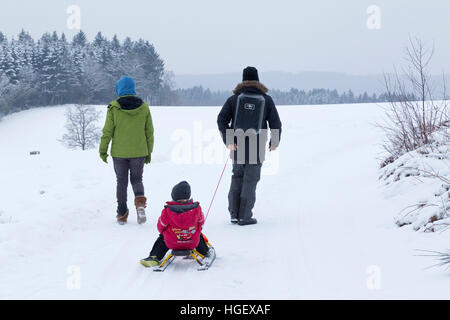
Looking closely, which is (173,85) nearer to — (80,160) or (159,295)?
(80,160)

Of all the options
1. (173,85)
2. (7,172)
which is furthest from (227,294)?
(173,85)

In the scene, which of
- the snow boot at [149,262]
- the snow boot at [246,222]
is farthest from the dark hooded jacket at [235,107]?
the snow boot at [149,262]

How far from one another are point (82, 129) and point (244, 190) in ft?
149

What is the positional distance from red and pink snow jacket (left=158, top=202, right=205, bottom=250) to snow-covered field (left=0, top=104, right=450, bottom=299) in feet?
0.83

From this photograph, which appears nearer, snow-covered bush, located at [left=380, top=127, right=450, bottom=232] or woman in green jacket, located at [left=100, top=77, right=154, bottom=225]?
snow-covered bush, located at [left=380, top=127, right=450, bottom=232]

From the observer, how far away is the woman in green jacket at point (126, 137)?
599cm

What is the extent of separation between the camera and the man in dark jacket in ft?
19.9

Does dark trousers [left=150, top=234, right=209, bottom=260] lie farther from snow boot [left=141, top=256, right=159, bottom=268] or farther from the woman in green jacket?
the woman in green jacket

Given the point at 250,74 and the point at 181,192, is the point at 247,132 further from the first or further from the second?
the point at 181,192

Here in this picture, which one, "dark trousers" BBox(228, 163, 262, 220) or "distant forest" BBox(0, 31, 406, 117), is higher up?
"distant forest" BBox(0, 31, 406, 117)

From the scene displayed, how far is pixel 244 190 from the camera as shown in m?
6.21

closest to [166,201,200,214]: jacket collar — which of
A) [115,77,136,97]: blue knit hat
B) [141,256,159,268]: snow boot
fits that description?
[141,256,159,268]: snow boot

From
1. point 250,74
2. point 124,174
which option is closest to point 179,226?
point 124,174
